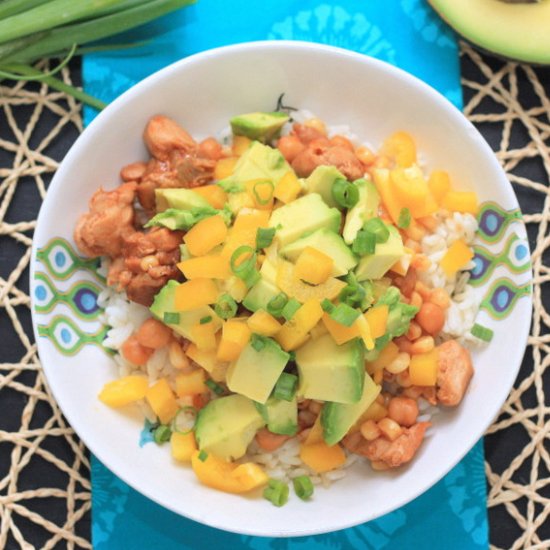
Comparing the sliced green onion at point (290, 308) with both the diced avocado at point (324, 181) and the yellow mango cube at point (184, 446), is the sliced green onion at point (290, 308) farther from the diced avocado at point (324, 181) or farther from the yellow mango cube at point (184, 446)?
the yellow mango cube at point (184, 446)

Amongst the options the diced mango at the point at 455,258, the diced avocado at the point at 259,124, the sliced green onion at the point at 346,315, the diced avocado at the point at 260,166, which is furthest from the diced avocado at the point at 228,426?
the diced avocado at the point at 259,124

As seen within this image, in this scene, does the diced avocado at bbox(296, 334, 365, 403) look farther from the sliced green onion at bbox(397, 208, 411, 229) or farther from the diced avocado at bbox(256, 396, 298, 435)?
the sliced green onion at bbox(397, 208, 411, 229)

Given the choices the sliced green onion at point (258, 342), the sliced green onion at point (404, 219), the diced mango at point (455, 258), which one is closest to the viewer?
the sliced green onion at point (258, 342)

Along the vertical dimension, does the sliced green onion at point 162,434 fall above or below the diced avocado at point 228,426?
below

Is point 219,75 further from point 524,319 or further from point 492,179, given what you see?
point 524,319

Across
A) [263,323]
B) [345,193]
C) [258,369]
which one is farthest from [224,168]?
[258,369]

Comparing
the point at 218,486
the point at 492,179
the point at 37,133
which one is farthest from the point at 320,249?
the point at 37,133
